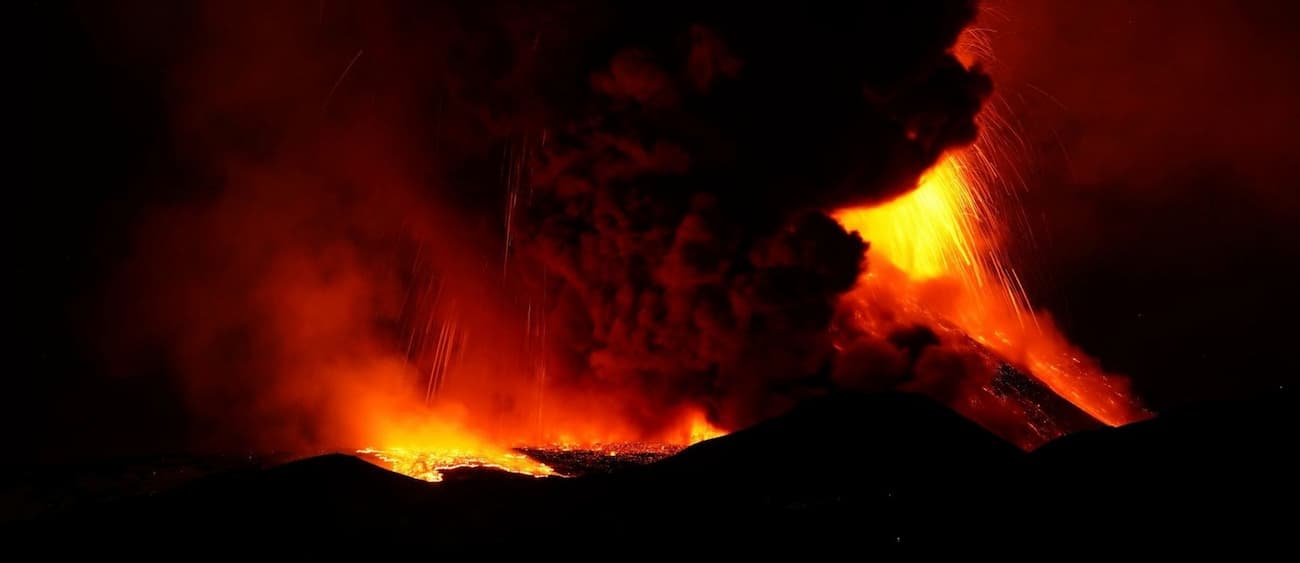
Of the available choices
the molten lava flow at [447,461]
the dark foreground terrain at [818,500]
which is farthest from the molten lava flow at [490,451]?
the dark foreground terrain at [818,500]

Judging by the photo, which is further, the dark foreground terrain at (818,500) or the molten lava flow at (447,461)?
the molten lava flow at (447,461)

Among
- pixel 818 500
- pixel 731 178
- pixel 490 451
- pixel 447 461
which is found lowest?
pixel 818 500

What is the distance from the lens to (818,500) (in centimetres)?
727

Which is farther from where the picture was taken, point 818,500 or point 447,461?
point 447,461

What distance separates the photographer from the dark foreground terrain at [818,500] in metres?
5.34

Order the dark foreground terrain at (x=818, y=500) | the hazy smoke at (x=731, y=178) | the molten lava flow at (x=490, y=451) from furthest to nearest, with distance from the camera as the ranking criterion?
the hazy smoke at (x=731, y=178)
the molten lava flow at (x=490, y=451)
the dark foreground terrain at (x=818, y=500)

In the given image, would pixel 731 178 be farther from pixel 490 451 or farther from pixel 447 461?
pixel 447 461

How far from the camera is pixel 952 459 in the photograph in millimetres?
8227

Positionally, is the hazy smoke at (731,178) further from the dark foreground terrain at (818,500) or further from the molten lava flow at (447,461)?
the dark foreground terrain at (818,500)

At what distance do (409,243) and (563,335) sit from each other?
14.0ft

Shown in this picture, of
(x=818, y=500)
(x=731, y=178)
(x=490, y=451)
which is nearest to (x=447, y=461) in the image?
(x=490, y=451)

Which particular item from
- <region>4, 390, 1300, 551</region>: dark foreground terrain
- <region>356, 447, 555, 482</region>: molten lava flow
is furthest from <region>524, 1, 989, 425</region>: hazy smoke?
<region>4, 390, 1300, 551</region>: dark foreground terrain

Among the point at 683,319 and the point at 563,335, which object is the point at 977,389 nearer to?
the point at 683,319

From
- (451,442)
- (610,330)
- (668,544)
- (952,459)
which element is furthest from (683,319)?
(668,544)
